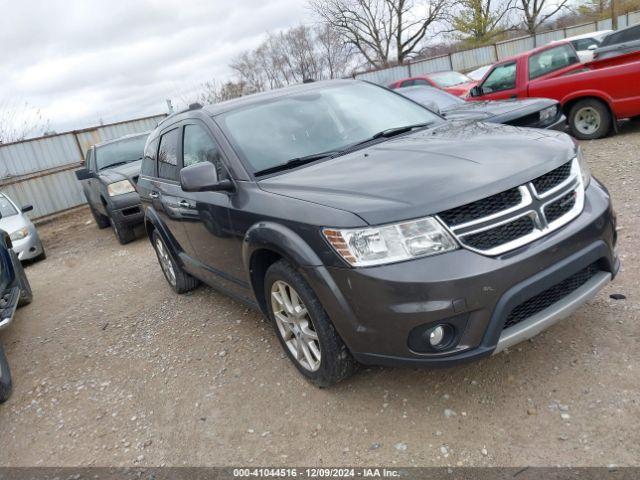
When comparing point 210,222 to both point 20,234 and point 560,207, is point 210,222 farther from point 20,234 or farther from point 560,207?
point 20,234

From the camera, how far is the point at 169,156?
4.32 m

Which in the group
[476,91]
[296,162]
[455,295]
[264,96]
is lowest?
[455,295]

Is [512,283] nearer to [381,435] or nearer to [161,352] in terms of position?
[381,435]

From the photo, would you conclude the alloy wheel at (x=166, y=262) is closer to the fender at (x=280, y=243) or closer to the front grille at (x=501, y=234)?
the fender at (x=280, y=243)

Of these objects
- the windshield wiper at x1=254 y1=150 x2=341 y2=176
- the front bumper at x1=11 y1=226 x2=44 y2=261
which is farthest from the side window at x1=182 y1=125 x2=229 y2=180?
the front bumper at x1=11 y1=226 x2=44 y2=261

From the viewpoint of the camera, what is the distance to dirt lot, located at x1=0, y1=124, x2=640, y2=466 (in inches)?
94.5

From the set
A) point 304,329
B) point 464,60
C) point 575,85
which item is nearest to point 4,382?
point 304,329

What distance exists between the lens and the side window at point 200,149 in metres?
3.29

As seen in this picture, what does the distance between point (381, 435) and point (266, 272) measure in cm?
110

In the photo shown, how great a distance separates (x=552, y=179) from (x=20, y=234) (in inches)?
345

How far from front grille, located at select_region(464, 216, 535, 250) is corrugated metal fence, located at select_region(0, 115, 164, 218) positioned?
14001 millimetres

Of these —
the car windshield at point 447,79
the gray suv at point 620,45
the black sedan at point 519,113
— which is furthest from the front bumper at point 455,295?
the car windshield at point 447,79

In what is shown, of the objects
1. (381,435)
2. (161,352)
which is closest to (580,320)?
(381,435)

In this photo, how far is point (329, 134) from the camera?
3357 mm
